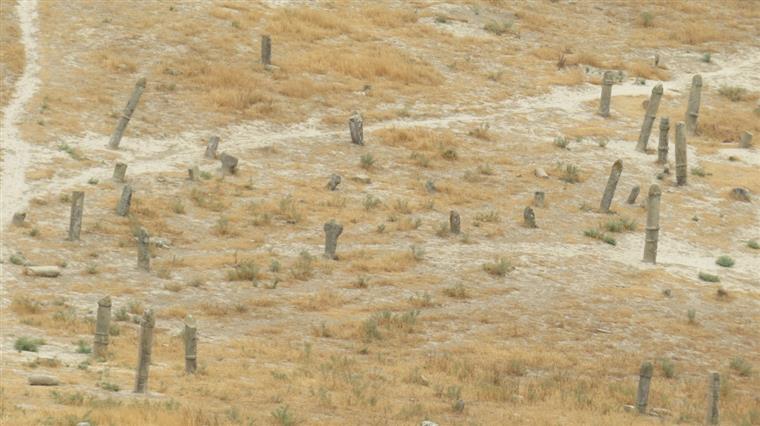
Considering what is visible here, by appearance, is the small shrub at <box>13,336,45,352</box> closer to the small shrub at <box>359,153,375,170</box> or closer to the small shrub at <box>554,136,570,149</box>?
the small shrub at <box>359,153,375,170</box>

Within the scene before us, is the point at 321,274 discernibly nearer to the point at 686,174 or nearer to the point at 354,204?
the point at 354,204

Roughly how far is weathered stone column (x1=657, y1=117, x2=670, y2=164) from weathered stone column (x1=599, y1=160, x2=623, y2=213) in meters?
4.90

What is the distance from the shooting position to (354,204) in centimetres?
4456

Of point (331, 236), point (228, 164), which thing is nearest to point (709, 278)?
point (331, 236)

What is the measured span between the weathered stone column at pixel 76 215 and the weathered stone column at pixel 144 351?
12.9m

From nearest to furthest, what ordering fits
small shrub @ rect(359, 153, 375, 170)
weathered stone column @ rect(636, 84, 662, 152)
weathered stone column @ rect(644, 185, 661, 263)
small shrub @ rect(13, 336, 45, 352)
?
small shrub @ rect(13, 336, 45, 352)
weathered stone column @ rect(644, 185, 661, 263)
small shrub @ rect(359, 153, 375, 170)
weathered stone column @ rect(636, 84, 662, 152)

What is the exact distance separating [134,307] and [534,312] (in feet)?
29.6

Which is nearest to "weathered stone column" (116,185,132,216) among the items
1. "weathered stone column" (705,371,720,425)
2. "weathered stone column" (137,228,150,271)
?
"weathered stone column" (137,228,150,271)

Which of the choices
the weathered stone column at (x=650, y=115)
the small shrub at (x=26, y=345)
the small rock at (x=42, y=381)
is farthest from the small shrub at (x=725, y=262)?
the small rock at (x=42, y=381)

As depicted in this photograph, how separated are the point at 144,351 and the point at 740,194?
26.8 metres

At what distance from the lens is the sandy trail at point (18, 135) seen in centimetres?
4162

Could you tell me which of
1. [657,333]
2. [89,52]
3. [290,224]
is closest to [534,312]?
[657,333]

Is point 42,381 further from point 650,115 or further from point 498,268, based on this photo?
point 650,115

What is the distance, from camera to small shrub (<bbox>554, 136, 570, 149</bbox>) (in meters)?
51.5
